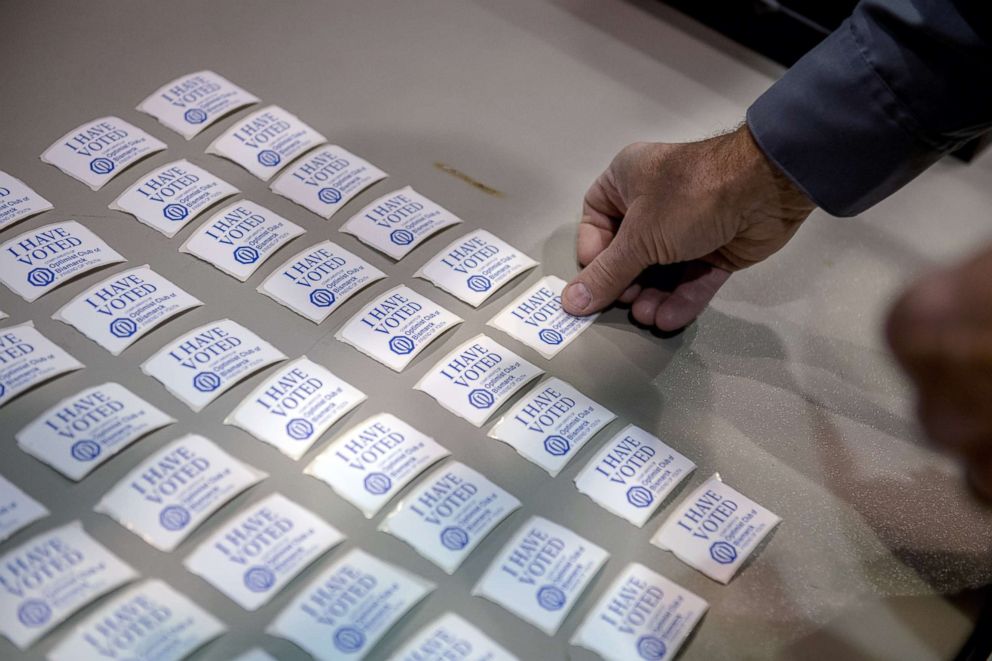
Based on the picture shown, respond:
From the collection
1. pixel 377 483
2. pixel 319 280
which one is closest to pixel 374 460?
pixel 377 483

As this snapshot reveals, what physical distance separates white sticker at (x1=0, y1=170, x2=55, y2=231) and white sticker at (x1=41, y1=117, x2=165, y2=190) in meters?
0.05

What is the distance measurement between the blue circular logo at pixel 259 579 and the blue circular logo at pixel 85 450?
180mm

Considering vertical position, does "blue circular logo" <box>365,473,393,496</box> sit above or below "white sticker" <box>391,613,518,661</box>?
above

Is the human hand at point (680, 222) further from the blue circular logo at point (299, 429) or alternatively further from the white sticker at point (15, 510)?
the white sticker at point (15, 510)

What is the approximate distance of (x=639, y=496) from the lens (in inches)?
38.4

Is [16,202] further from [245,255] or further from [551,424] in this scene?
[551,424]

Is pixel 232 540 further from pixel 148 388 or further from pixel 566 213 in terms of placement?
pixel 566 213

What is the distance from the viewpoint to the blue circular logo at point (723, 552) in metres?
0.95

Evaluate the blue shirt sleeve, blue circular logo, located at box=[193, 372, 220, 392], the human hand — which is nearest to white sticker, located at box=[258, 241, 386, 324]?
blue circular logo, located at box=[193, 372, 220, 392]

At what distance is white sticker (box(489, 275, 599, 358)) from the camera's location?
1.10 meters

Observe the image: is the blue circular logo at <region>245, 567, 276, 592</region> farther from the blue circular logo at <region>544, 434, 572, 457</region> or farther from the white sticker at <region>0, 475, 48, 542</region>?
the blue circular logo at <region>544, 434, 572, 457</region>

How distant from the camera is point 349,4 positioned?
1493 mm

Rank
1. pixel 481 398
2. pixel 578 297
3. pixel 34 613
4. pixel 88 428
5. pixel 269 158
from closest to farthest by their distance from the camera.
Result: pixel 34 613, pixel 88 428, pixel 481 398, pixel 578 297, pixel 269 158

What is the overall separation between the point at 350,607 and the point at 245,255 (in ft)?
1.42
